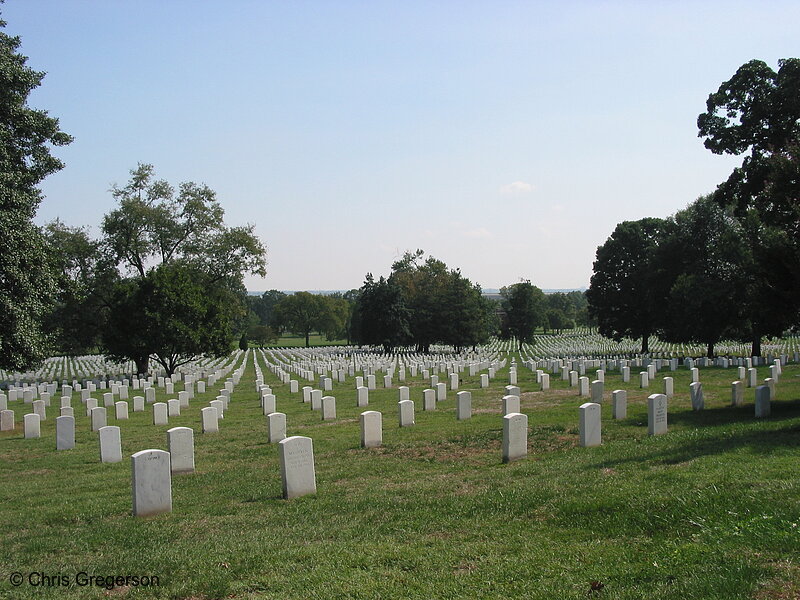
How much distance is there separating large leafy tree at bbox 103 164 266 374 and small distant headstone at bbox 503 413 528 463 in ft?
92.8

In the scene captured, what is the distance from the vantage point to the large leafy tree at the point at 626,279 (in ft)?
172

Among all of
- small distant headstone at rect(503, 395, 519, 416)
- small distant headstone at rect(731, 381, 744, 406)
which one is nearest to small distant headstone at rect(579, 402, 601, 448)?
small distant headstone at rect(503, 395, 519, 416)

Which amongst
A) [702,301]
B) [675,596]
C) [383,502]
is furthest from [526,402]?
[702,301]

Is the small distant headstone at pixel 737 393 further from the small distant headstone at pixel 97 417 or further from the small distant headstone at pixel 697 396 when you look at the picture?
the small distant headstone at pixel 97 417

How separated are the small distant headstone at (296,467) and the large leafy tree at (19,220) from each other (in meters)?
9.61

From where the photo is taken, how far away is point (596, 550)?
5957 mm

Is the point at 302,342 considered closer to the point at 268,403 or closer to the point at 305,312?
the point at 305,312

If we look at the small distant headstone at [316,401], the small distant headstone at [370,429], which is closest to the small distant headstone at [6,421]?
the small distant headstone at [316,401]

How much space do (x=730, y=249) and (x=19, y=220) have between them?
128ft

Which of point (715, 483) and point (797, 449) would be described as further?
point (797, 449)

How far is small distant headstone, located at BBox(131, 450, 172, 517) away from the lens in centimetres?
858

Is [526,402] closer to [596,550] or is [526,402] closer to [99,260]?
[596,550]

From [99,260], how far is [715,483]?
46.1m

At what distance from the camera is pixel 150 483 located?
8633mm
